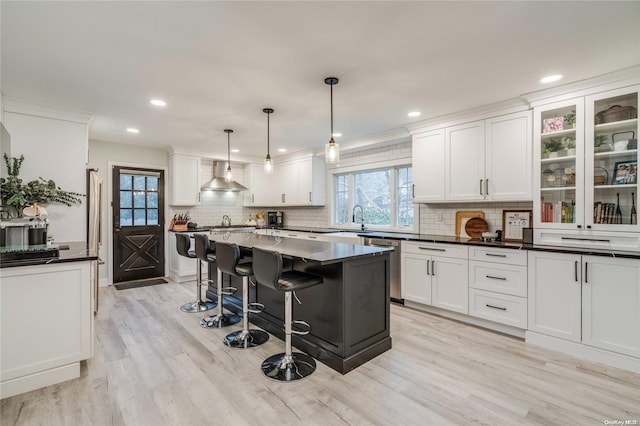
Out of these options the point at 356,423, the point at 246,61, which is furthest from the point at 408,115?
the point at 356,423

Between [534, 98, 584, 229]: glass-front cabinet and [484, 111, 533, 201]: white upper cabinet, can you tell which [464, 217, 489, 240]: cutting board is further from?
[534, 98, 584, 229]: glass-front cabinet

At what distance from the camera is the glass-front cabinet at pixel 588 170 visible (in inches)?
106

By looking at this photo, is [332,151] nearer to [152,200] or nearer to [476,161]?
[476,161]

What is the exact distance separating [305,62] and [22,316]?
283cm

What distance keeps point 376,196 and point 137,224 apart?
439 cm

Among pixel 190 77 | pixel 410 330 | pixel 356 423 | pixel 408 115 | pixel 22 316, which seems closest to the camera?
pixel 356 423

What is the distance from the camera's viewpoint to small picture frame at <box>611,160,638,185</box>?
2656mm

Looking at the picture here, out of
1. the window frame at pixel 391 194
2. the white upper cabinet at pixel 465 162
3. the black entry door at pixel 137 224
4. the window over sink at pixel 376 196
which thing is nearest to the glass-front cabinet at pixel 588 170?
the white upper cabinet at pixel 465 162

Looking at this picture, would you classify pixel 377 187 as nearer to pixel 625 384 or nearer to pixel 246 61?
pixel 246 61

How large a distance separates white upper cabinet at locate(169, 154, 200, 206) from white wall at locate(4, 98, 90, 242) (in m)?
1.92

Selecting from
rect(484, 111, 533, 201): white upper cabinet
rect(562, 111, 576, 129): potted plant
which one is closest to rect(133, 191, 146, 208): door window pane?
rect(484, 111, 533, 201): white upper cabinet

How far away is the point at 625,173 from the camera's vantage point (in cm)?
271

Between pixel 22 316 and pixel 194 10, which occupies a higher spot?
pixel 194 10

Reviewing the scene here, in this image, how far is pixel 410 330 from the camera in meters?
3.27
